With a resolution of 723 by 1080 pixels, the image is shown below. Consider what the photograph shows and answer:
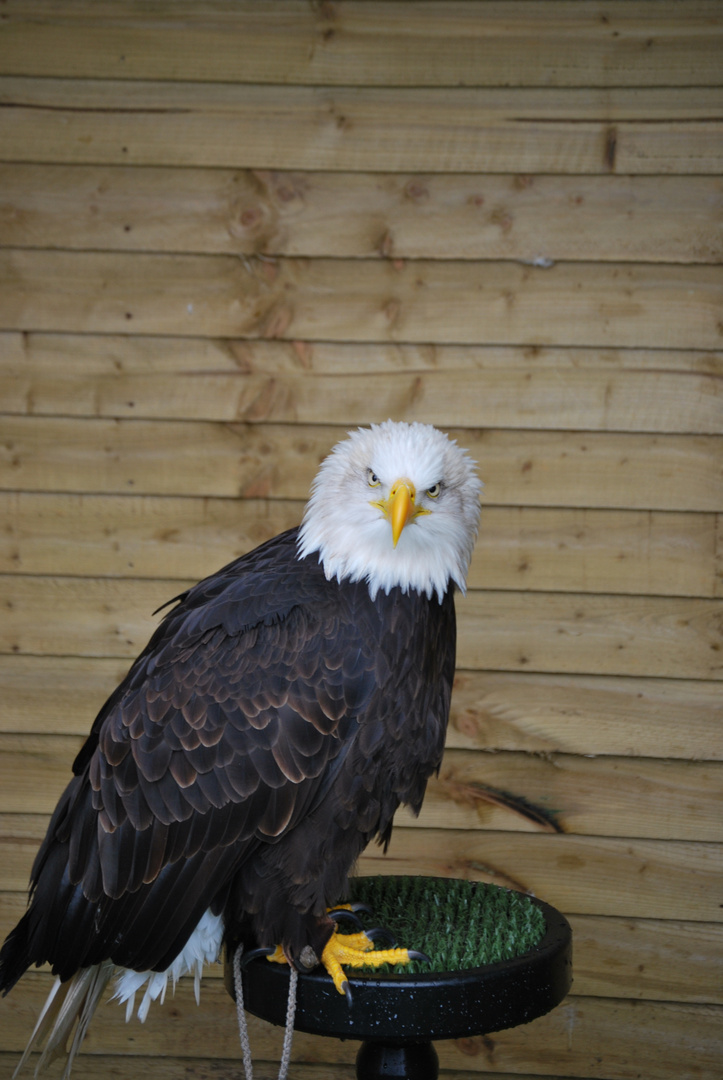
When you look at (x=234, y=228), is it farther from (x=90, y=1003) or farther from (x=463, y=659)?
(x=90, y=1003)

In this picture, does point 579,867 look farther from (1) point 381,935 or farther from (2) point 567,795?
(1) point 381,935

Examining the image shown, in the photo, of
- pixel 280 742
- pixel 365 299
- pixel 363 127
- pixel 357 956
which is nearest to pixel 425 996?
pixel 357 956

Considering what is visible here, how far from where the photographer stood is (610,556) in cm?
293

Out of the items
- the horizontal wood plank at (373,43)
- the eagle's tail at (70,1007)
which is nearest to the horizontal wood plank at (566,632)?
the eagle's tail at (70,1007)

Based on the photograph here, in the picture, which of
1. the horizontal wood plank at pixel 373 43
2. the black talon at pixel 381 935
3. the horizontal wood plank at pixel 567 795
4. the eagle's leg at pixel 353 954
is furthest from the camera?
the horizontal wood plank at pixel 567 795

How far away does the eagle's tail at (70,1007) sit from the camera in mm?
2061

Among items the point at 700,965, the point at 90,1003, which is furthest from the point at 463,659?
the point at 90,1003

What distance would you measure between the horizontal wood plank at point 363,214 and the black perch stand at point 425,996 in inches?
71.5

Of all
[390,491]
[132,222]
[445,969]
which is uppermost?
[132,222]

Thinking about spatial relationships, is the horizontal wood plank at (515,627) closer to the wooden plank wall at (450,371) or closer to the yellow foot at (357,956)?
the wooden plank wall at (450,371)

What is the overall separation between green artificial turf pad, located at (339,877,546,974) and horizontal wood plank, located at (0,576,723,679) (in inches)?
32.7

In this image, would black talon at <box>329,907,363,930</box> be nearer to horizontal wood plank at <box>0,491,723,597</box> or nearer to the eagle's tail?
the eagle's tail

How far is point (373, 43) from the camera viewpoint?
9.41ft

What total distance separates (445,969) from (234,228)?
2.04 metres
